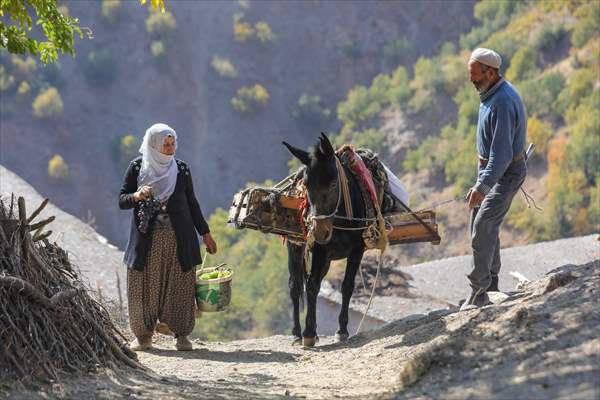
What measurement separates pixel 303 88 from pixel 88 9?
18.2 metres

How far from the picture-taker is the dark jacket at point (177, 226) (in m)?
7.98

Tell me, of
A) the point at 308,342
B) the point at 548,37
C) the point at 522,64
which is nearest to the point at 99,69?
the point at 522,64

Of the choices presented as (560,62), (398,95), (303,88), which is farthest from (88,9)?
(560,62)

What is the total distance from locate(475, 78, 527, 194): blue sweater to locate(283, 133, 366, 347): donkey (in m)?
1.30

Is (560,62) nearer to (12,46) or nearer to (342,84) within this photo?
(342,84)

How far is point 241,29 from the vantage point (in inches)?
2997

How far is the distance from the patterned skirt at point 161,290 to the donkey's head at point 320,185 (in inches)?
45.3

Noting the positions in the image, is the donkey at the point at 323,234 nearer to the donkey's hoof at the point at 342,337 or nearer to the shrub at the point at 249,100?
the donkey's hoof at the point at 342,337

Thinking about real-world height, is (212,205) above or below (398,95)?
below

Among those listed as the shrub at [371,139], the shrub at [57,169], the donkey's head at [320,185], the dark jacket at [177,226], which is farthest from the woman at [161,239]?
the shrub at [57,169]

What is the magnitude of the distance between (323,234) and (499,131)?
1717mm

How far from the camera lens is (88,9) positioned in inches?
3019

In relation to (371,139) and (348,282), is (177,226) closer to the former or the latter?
(348,282)

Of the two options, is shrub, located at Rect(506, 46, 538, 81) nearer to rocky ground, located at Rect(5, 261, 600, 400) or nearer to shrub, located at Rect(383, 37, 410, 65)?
shrub, located at Rect(383, 37, 410, 65)
